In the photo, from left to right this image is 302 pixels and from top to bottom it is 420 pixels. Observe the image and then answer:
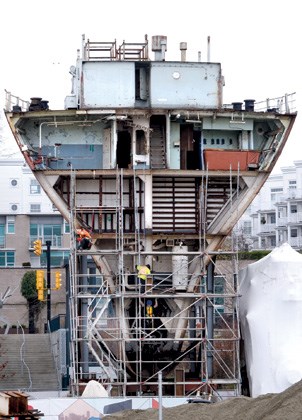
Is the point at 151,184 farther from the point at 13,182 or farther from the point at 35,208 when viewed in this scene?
the point at 13,182

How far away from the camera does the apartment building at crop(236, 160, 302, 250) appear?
447ft

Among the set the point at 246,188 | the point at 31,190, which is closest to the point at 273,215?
the point at 31,190

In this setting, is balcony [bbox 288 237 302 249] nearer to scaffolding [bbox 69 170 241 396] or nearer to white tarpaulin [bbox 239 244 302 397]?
scaffolding [bbox 69 170 241 396]

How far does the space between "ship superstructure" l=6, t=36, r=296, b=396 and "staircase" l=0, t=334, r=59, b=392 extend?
13.8 m

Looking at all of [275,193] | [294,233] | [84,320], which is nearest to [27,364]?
[84,320]

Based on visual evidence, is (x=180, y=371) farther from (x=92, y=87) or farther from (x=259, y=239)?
(x=259, y=239)

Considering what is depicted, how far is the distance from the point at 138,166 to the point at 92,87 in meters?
2.66

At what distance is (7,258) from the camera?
370 feet

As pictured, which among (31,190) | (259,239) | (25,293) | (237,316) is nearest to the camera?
(237,316)

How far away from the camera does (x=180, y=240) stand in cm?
5306

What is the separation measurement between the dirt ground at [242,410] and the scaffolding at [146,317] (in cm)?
859

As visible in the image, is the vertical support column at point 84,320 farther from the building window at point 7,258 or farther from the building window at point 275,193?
the building window at point 275,193

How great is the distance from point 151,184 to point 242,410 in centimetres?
1437

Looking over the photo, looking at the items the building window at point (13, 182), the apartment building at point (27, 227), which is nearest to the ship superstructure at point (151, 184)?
the apartment building at point (27, 227)
